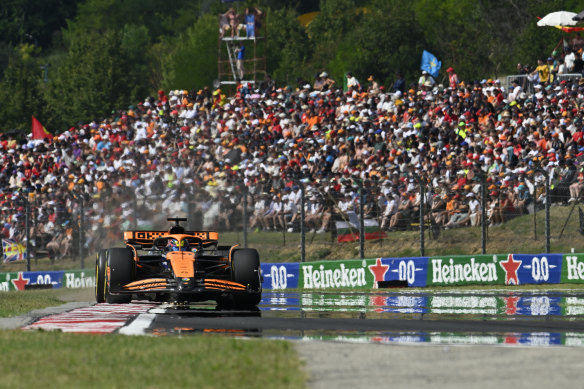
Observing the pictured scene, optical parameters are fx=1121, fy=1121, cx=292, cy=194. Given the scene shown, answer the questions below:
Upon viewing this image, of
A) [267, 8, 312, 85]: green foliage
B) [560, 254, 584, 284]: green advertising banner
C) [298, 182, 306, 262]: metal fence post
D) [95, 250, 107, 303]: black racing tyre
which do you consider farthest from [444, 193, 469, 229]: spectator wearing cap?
[267, 8, 312, 85]: green foliage

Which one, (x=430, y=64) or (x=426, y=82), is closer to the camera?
(x=426, y=82)

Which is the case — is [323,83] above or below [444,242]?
above

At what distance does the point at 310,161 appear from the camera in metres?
29.3

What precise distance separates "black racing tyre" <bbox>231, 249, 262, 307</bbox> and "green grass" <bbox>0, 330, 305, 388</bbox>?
5074 millimetres

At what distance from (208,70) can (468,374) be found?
67140 mm

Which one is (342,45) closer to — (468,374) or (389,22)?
(389,22)

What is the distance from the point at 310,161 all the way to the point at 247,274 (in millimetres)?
14727

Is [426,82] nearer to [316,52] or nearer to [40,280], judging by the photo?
[40,280]

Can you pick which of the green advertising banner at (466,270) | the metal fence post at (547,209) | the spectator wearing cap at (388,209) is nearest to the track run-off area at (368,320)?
the metal fence post at (547,209)

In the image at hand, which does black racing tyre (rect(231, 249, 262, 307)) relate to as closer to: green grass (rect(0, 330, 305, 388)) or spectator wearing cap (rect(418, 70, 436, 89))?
green grass (rect(0, 330, 305, 388))

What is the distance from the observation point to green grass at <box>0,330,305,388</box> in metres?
7.14

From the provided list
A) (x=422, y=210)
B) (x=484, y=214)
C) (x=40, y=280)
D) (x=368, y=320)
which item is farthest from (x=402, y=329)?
(x=40, y=280)

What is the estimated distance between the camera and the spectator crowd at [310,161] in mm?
22672

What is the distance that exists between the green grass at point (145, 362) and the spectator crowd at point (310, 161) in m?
13.4
